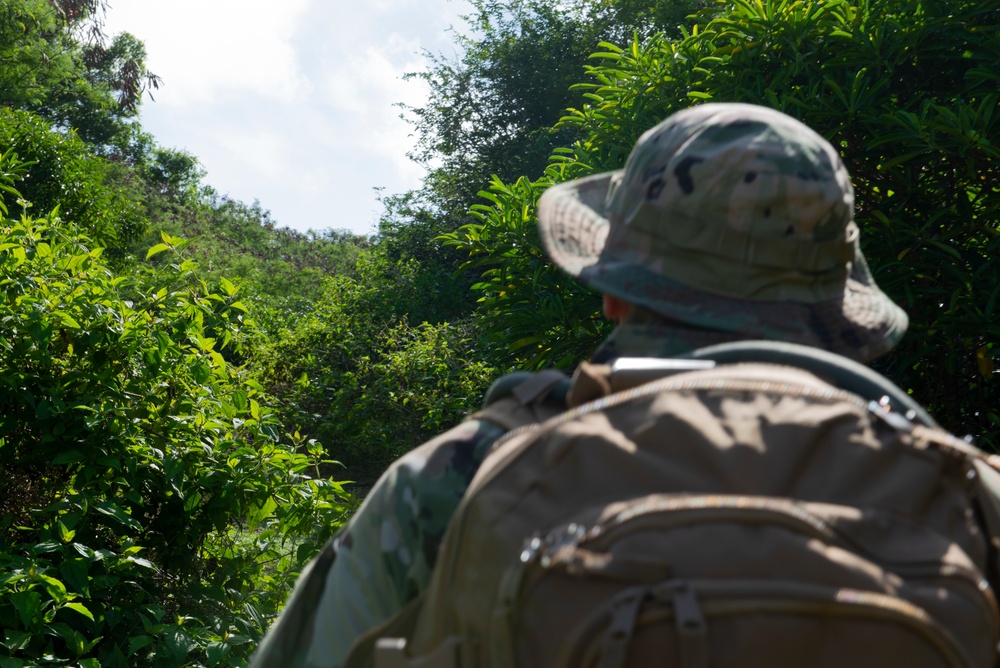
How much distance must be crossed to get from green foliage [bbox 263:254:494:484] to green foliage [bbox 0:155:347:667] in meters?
4.45

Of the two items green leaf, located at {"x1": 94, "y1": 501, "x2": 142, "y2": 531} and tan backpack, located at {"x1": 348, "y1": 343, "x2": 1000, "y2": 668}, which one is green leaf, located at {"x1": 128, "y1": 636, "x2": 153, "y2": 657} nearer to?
green leaf, located at {"x1": 94, "y1": 501, "x2": 142, "y2": 531}

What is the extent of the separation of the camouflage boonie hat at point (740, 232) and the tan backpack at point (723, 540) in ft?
0.79

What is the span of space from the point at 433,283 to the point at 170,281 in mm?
9797

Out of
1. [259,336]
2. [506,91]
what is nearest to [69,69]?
[506,91]

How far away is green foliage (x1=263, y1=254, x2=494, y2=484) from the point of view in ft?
29.2

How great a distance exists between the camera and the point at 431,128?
16.3 m

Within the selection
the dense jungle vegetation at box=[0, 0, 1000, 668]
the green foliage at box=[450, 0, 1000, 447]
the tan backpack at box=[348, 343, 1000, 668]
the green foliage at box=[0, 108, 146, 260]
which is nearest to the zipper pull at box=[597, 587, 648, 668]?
the tan backpack at box=[348, 343, 1000, 668]

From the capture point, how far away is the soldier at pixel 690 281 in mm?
1139

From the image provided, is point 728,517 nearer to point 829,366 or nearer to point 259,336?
point 829,366

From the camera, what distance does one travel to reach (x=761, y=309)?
1.24m

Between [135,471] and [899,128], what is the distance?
3.11 m

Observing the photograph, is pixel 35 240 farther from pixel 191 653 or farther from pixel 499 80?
pixel 499 80

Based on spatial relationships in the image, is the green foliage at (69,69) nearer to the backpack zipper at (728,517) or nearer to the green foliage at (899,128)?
the green foliage at (899,128)

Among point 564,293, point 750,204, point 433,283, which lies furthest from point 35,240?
point 433,283
